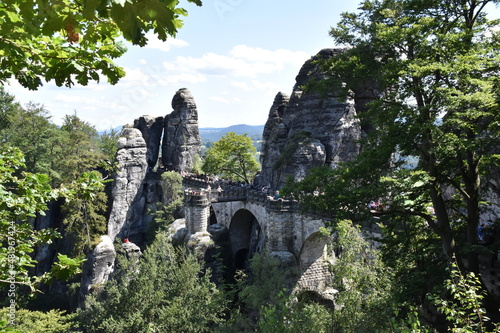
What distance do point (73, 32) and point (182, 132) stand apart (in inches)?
1633

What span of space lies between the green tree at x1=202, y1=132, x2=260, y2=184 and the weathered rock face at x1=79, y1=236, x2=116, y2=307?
1519 centimetres

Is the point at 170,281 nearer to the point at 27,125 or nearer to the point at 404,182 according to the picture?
the point at 404,182

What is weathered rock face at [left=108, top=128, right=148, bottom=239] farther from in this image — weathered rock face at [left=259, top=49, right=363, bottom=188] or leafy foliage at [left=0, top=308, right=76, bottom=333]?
leafy foliage at [left=0, top=308, right=76, bottom=333]

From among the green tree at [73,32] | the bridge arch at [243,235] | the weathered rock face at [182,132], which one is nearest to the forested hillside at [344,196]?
the green tree at [73,32]

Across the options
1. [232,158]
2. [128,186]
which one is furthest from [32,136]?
[232,158]

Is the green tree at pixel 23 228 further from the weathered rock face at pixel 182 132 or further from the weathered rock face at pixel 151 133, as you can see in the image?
the weathered rock face at pixel 151 133

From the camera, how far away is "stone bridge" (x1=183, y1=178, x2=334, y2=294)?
22.3 meters

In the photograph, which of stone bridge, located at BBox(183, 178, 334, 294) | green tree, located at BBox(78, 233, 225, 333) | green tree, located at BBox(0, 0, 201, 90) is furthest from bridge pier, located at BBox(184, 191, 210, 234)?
green tree, located at BBox(0, 0, 201, 90)

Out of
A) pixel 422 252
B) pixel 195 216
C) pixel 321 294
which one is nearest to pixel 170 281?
pixel 195 216

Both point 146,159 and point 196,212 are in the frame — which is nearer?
point 196,212

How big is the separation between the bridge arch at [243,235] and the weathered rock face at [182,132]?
14987 millimetres

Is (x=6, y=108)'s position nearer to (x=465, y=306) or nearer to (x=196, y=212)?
(x=196, y=212)

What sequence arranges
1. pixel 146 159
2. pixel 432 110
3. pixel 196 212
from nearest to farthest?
1. pixel 432 110
2. pixel 196 212
3. pixel 146 159

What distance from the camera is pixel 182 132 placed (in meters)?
43.5
